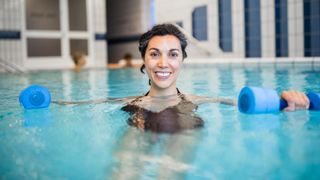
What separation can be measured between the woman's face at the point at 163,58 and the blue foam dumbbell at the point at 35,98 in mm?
1307

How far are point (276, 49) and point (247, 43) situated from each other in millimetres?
1175

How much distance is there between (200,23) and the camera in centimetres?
1574

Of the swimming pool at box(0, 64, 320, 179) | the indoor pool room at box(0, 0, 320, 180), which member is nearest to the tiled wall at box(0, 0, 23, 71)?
the indoor pool room at box(0, 0, 320, 180)

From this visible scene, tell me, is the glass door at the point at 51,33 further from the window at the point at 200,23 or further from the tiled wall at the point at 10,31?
the window at the point at 200,23

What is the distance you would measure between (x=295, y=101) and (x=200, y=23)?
1334 cm

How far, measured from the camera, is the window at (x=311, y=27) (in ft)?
42.8

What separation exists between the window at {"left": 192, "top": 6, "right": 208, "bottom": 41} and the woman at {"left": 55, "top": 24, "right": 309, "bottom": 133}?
493 inches

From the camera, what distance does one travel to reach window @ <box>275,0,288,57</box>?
13.6 metres

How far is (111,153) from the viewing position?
7.41 ft

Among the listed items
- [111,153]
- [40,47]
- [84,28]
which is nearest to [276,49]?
[84,28]

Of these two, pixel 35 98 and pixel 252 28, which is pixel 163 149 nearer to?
pixel 35 98

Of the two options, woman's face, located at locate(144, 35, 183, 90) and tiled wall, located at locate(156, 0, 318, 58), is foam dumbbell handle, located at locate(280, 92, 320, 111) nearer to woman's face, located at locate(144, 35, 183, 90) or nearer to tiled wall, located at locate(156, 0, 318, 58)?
woman's face, located at locate(144, 35, 183, 90)

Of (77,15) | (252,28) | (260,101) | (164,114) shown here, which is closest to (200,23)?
(252,28)

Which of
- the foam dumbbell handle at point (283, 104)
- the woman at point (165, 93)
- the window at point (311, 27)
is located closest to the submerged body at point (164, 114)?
→ the woman at point (165, 93)
